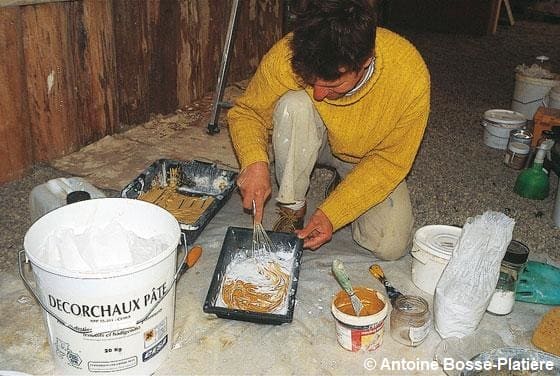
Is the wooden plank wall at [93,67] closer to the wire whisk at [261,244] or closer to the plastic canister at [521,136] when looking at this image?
the wire whisk at [261,244]

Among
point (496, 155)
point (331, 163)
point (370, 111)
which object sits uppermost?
point (370, 111)

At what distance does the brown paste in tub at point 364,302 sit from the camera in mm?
1821

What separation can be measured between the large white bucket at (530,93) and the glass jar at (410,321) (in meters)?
2.34

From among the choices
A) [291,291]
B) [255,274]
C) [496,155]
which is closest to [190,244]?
[255,274]

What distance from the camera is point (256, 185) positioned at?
203 cm

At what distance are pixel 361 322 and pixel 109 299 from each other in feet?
2.38

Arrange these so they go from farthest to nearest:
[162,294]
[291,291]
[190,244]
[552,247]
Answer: [552,247] → [190,244] → [291,291] → [162,294]

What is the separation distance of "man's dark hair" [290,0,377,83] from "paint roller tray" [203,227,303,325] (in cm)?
67

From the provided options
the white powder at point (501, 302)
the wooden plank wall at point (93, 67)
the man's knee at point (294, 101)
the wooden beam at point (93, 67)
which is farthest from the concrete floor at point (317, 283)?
the man's knee at point (294, 101)

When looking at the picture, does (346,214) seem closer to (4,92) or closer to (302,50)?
(302,50)

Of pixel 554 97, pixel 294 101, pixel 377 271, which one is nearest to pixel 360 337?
pixel 377 271

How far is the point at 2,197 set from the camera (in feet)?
8.48

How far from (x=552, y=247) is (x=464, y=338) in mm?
886

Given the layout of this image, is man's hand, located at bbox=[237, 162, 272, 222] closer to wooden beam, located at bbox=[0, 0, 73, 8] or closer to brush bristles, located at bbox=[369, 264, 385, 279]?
brush bristles, located at bbox=[369, 264, 385, 279]
